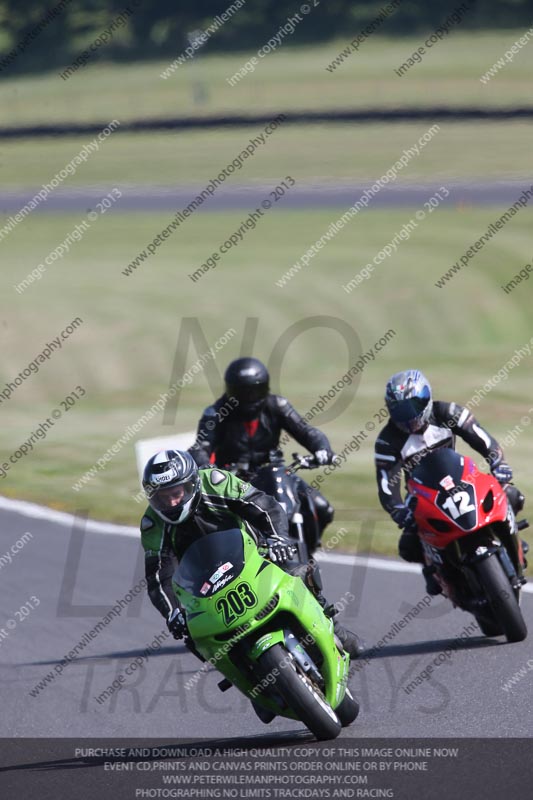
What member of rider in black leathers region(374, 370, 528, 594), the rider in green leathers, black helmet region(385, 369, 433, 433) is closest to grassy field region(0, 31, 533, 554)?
rider in black leathers region(374, 370, 528, 594)

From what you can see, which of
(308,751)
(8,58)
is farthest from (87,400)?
(8,58)

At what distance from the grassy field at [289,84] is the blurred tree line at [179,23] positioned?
102 centimetres

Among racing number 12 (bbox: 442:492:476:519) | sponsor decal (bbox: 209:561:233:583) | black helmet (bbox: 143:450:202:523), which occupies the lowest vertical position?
racing number 12 (bbox: 442:492:476:519)

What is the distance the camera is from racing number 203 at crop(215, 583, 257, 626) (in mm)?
6711

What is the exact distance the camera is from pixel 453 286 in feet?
88.4

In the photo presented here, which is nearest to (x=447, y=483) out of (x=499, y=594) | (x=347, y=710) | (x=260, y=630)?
(x=499, y=594)

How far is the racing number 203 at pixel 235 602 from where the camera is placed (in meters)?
6.71

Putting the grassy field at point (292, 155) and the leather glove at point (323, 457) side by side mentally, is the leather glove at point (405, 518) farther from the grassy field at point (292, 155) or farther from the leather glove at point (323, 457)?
the grassy field at point (292, 155)

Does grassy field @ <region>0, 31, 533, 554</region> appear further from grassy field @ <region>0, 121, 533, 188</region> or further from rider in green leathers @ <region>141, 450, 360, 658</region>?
rider in green leathers @ <region>141, 450, 360, 658</region>

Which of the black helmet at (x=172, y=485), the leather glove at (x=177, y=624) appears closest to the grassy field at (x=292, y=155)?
the black helmet at (x=172, y=485)

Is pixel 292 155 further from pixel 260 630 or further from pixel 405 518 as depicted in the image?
pixel 260 630

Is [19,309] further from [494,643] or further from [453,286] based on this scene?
[494,643]

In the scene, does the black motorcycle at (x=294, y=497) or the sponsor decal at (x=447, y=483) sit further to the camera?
the black motorcycle at (x=294, y=497)

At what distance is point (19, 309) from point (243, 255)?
6461 mm
